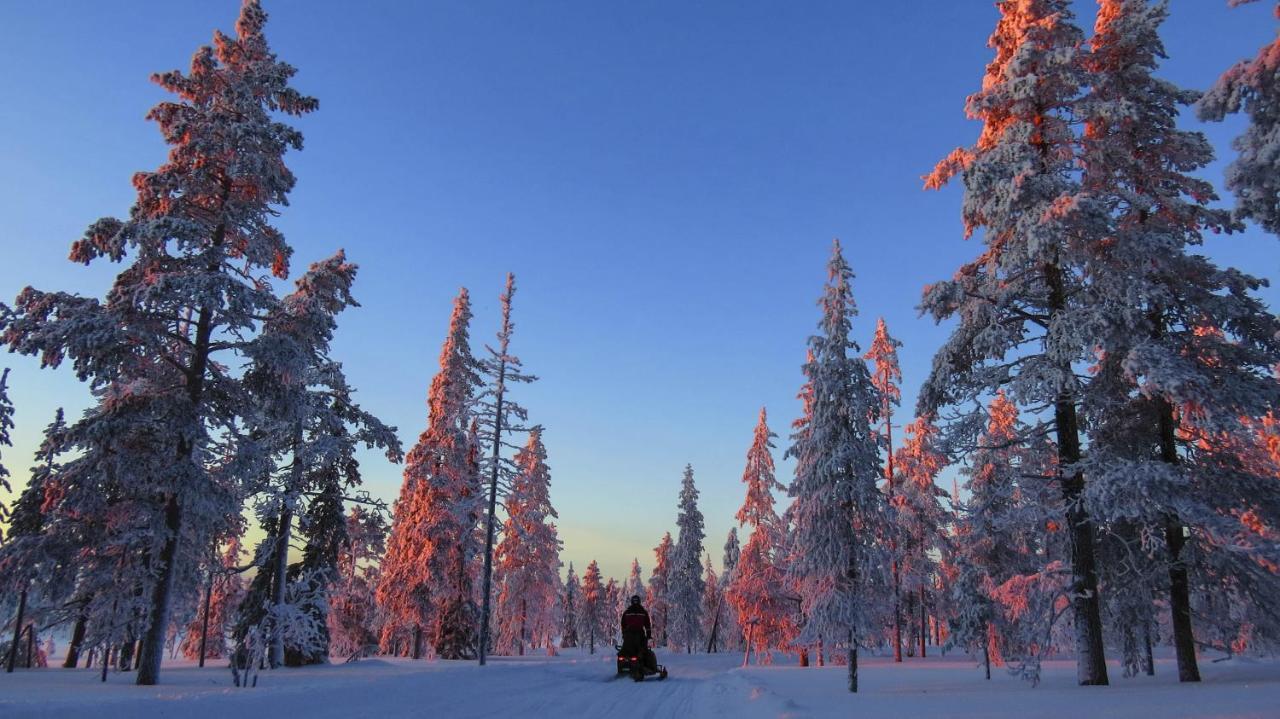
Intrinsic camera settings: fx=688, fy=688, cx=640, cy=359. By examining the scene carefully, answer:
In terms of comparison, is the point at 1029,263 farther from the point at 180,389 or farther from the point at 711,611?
the point at 711,611

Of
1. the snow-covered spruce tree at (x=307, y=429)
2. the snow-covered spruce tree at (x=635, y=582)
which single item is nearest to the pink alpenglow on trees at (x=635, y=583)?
the snow-covered spruce tree at (x=635, y=582)

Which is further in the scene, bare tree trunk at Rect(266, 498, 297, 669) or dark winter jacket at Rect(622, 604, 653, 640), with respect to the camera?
bare tree trunk at Rect(266, 498, 297, 669)

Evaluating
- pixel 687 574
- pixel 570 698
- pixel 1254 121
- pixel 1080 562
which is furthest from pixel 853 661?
pixel 687 574

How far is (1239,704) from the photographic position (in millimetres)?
10281

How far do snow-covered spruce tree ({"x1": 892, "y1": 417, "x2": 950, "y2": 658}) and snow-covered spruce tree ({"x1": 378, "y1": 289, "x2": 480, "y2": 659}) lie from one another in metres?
24.4

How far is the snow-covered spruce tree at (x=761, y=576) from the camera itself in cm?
3853

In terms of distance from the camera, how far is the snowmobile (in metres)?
19.5

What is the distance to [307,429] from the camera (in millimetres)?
22766

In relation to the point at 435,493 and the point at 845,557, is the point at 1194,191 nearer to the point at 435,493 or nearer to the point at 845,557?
the point at 845,557

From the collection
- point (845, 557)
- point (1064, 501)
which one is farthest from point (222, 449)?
point (1064, 501)

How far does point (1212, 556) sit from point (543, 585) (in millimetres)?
36867

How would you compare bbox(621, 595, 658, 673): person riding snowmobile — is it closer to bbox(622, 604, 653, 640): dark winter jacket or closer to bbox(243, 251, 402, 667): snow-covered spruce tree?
bbox(622, 604, 653, 640): dark winter jacket

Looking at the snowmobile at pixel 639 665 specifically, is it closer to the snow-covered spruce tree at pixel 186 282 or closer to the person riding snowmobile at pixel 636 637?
the person riding snowmobile at pixel 636 637

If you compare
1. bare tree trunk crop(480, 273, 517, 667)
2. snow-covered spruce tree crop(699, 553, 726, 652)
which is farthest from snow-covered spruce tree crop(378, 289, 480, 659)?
snow-covered spruce tree crop(699, 553, 726, 652)
